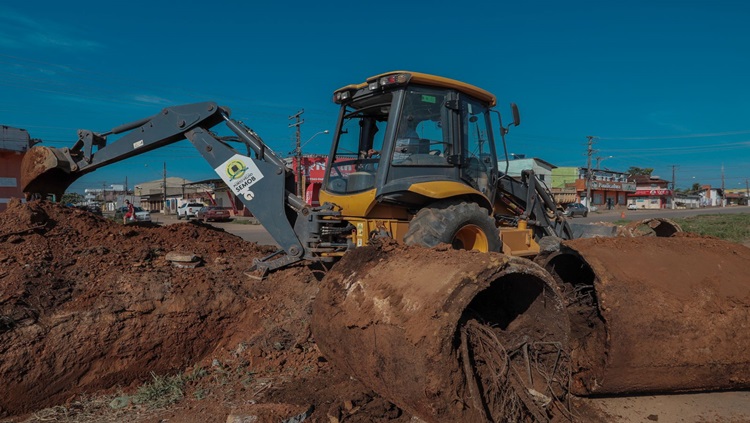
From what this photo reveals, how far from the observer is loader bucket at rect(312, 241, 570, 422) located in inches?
115

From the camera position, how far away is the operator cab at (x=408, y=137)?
17.3 feet

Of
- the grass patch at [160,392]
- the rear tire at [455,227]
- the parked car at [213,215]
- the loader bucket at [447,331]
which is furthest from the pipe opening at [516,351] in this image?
the parked car at [213,215]

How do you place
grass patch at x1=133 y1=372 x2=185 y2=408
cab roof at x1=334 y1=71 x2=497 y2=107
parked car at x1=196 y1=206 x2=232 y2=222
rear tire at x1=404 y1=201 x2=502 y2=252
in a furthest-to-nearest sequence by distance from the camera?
parked car at x1=196 y1=206 x2=232 y2=222 → cab roof at x1=334 y1=71 x2=497 y2=107 → rear tire at x1=404 y1=201 x2=502 y2=252 → grass patch at x1=133 y1=372 x2=185 y2=408

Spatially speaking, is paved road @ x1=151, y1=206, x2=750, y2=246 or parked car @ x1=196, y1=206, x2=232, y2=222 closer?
paved road @ x1=151, y1=206, x2=750, y2=246

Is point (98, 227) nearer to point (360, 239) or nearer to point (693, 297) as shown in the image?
point (360, 239)

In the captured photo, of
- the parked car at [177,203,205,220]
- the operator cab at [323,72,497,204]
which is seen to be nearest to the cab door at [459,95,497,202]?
the operator cab at [323,72,497,204]

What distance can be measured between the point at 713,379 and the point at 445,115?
337cm

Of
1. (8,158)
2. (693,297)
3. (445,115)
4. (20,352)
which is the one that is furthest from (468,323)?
(8,158)

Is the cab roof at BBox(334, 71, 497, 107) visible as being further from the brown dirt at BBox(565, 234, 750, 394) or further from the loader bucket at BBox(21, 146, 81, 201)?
the loader bucket at BBox(21, 146, 81, 201)

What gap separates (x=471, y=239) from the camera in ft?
18.1

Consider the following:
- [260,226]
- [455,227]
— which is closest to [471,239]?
[455,227]

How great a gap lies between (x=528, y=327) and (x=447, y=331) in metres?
1.22

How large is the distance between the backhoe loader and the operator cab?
0.6 inches

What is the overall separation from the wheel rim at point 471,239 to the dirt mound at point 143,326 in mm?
1716
